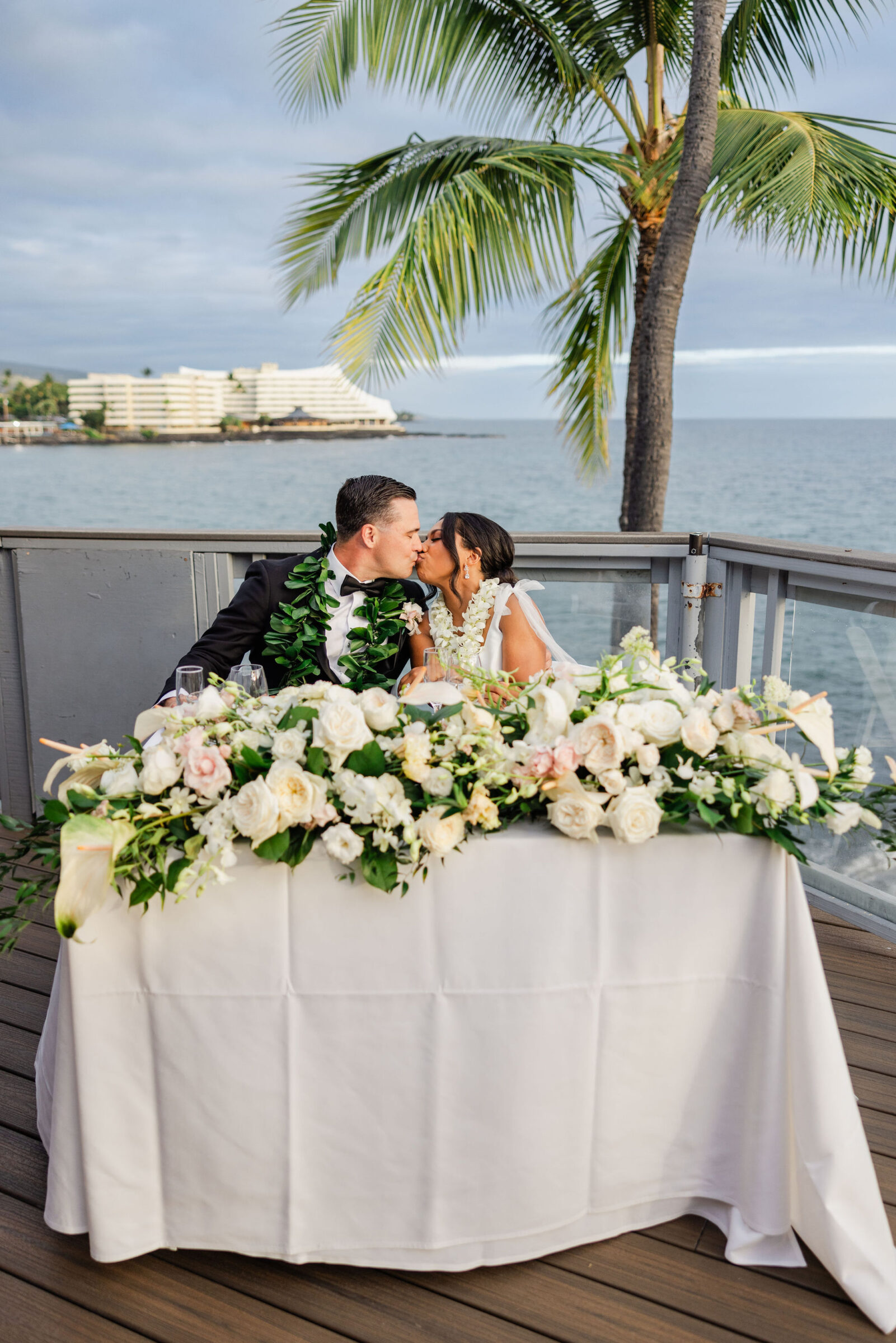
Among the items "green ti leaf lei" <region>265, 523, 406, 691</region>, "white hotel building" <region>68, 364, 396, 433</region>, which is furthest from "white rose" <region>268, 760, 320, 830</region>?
"white hotel building" <region>68, 364, 396, 433</region>

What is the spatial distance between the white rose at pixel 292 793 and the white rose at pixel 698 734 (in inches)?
22.0

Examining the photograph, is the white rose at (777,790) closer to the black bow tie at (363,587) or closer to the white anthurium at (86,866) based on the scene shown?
the white anthurium at (86,866)

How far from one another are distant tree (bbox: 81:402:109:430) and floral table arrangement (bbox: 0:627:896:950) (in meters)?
29.9

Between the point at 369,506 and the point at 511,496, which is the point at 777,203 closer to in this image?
the point at 369,506

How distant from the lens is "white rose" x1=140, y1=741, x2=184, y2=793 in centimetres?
138

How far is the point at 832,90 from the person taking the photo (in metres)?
26.3

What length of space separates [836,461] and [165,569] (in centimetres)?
5610

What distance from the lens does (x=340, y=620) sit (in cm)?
274

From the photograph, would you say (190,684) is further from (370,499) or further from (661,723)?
(370,499)

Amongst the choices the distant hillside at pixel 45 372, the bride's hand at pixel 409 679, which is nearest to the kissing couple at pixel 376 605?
the bride's hand at pixel 409 679

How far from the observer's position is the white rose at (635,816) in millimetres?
1395

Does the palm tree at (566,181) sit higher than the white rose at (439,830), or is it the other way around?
the palm tree at (566,181)

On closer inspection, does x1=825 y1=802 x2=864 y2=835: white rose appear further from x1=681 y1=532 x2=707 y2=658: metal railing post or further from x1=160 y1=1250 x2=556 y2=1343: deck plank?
x1=681 y1=532 x2=707 y2=658: metal railing post

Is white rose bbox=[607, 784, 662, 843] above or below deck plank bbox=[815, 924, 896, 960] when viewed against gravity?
above
